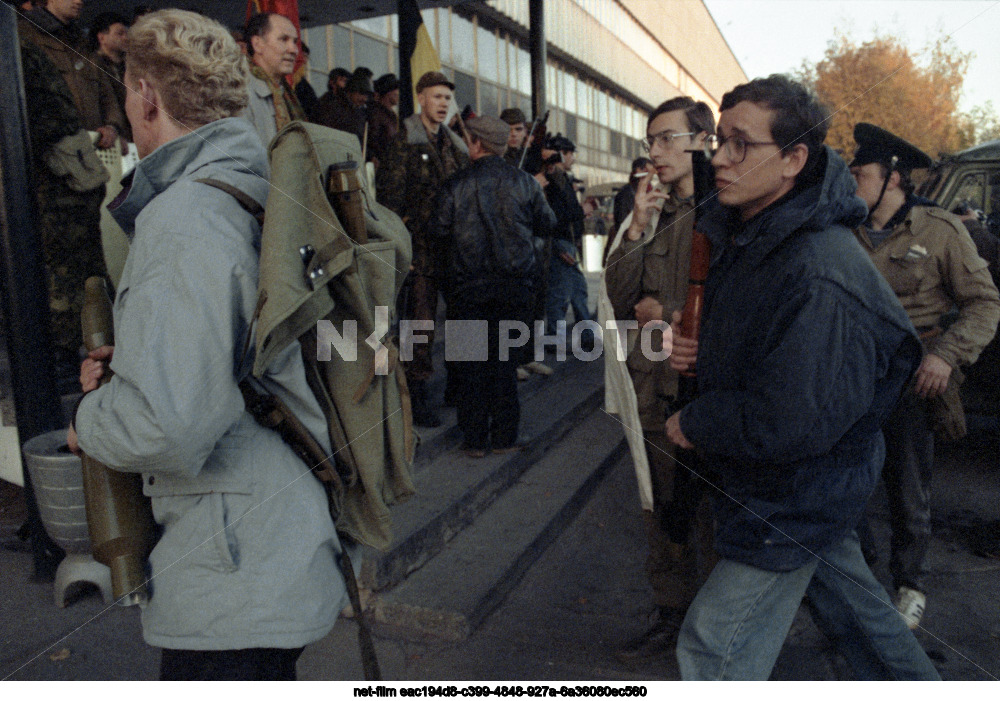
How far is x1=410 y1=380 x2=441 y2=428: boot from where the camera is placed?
5148 mm

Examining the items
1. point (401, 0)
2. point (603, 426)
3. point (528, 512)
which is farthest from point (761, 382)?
point (401, 0)

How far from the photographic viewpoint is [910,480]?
3.39m

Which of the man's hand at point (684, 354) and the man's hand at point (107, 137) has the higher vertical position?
the man's hand at point (107, 137)

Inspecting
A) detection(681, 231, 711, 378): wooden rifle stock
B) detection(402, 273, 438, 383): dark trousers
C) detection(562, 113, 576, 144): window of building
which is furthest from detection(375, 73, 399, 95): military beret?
detection(562, 113, 576, 144): window of building

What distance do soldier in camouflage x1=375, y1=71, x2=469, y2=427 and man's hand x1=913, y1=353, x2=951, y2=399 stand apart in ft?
9.62

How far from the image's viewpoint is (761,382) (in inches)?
71.7

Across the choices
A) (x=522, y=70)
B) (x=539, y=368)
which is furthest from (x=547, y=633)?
(x=522, y=70)

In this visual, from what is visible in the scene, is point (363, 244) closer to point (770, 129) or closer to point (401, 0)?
point (770, 129)

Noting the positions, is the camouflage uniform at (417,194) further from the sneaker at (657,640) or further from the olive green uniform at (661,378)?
the sneaker at (657,640)

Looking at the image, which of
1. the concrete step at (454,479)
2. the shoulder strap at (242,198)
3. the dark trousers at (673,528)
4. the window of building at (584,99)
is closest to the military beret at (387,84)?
the concrete step at (454,479)

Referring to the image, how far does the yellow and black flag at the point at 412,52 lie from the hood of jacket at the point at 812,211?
5.58 meters

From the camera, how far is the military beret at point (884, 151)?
3.44 metres

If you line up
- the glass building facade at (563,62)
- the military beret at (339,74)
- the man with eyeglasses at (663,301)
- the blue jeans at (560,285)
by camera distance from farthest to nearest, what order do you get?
the glass building facade at (563,62), the blue jeans at (560,285), the military beret at (339,74), the man with eyeglasses at (663,301)

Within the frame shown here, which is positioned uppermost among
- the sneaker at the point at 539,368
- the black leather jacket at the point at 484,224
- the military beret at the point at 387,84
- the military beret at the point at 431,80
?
the military beret at the point at 387,84
